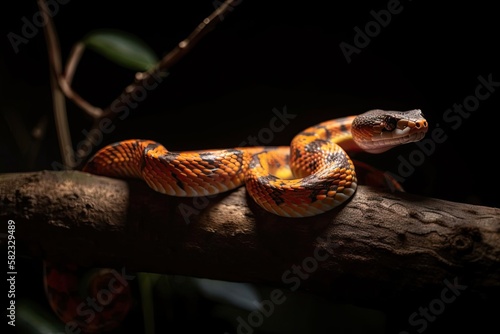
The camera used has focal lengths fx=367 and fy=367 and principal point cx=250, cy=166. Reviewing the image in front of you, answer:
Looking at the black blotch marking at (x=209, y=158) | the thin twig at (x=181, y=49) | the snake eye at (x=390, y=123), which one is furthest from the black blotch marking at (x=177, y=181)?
the snake eye at (x=390, y=123)

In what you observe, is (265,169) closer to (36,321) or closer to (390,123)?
(390,123)

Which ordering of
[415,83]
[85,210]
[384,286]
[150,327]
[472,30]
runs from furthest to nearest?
[415,83], [472,30], [150,327], [85,210], [384,286]

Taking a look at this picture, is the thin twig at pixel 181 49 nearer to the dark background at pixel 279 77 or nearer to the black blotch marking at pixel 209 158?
the black blotch marking at pixel 209 158

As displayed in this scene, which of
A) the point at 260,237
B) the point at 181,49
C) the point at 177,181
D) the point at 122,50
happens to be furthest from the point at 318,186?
the point at 122,50

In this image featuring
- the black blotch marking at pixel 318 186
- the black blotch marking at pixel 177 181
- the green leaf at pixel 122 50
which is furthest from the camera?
the green leaf at pixel 122 50

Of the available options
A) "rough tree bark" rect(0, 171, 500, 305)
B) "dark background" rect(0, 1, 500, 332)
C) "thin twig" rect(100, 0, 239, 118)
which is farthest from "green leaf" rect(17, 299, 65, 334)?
"dark background" rect(0, 1, 500, 332)

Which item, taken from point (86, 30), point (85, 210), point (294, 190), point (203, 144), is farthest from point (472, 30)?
point (86, 30)

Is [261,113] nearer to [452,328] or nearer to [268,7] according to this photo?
[268,7]
